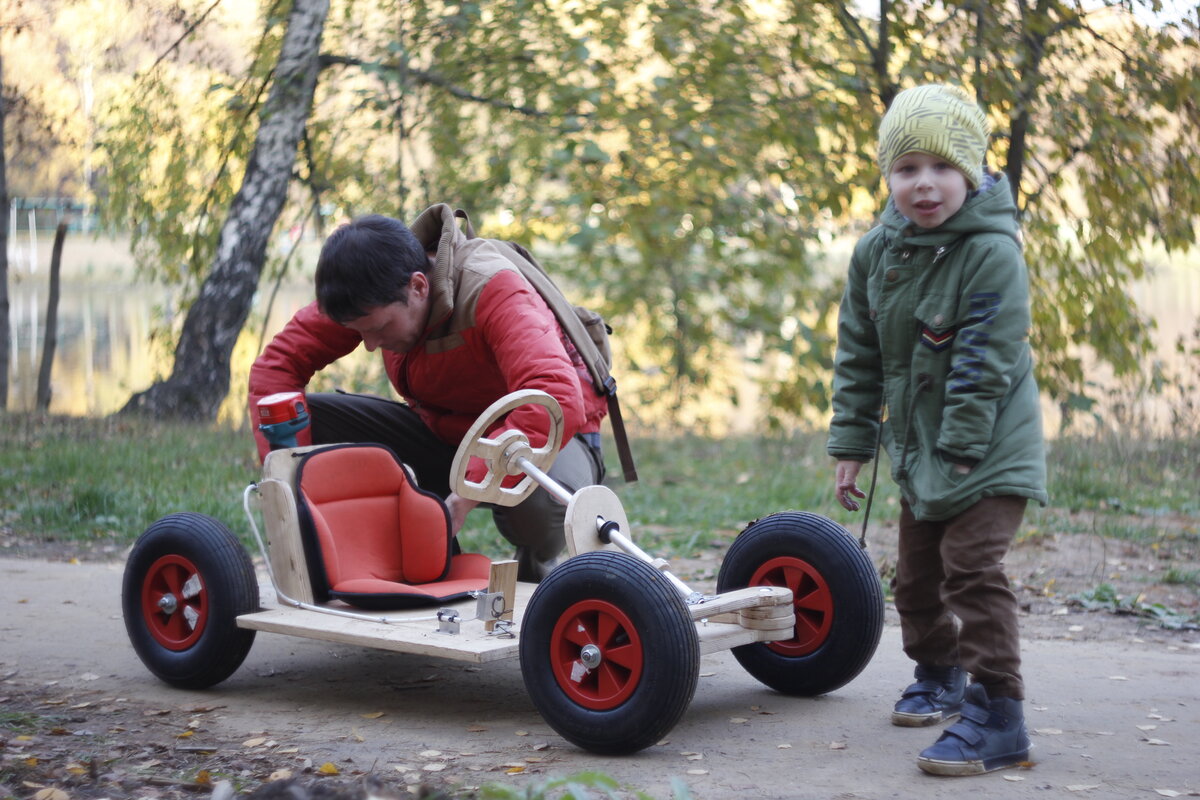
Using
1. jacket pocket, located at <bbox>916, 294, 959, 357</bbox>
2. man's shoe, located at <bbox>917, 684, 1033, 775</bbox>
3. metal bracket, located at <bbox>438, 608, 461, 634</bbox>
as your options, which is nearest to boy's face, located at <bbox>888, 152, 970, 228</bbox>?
jacket pocket, located at <bbox>916, 294, 959, 357</bbox>

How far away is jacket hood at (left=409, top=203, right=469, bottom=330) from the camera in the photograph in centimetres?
381

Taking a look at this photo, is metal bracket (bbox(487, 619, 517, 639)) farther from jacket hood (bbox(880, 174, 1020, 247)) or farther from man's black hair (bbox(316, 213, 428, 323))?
jacket hood (bbox(880, 174, 1020, 247))

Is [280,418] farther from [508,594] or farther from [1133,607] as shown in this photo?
[1133,607]

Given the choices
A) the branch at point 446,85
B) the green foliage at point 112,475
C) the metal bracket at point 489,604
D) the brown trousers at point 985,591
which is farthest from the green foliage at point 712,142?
the metal bracket at point 489,604

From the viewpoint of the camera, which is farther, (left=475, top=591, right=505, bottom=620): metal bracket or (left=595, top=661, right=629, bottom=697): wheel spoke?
(left=475, top=591, right=505, bottom=620): metal bracket

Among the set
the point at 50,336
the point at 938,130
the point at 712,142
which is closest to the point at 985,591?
the point at 938,130

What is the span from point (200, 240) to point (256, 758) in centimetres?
755

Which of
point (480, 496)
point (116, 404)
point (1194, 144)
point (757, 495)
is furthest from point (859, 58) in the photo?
point (116, 404)

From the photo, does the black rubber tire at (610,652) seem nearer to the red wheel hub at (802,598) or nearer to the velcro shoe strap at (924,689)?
the red wheel hub at (802,598)

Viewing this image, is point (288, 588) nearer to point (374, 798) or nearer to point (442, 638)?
point (442, 638)

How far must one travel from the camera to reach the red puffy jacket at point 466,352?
3.60m

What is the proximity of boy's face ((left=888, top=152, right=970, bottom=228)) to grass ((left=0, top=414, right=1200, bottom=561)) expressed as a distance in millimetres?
2991

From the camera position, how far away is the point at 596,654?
120 inches

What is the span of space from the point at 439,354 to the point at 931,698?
1.79 meters
